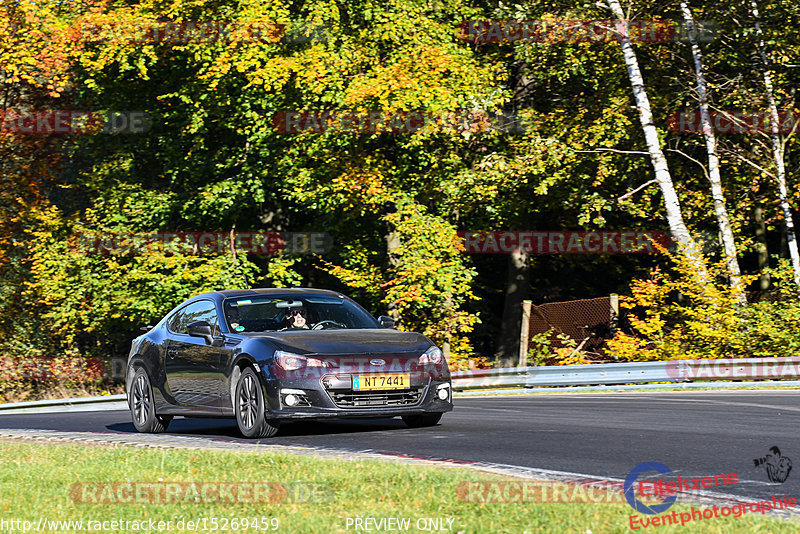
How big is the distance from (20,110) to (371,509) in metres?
33.0

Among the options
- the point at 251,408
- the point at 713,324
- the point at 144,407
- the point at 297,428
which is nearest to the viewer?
the point at 251,408

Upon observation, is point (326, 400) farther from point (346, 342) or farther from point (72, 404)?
point (72, 404)

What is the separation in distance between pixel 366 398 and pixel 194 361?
2.29m

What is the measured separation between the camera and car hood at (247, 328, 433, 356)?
37.7ft

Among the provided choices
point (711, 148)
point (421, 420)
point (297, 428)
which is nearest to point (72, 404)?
point (297, 428)

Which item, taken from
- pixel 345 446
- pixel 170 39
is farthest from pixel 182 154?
pixel 345 446

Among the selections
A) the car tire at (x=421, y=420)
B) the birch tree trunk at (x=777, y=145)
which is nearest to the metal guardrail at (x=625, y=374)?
the birch tree trunk at (x=777, y=145)

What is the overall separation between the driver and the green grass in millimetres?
2460

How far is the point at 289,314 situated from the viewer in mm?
12742

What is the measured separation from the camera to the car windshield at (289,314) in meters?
12.6

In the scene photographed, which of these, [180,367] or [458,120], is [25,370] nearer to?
[458,120]

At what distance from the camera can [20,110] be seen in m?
37.3

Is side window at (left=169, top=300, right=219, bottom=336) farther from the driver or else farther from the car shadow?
the car shadow

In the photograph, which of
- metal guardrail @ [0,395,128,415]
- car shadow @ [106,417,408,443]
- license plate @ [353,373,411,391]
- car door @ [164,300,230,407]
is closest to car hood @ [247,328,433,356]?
license plate @ [353,373,411,391]
